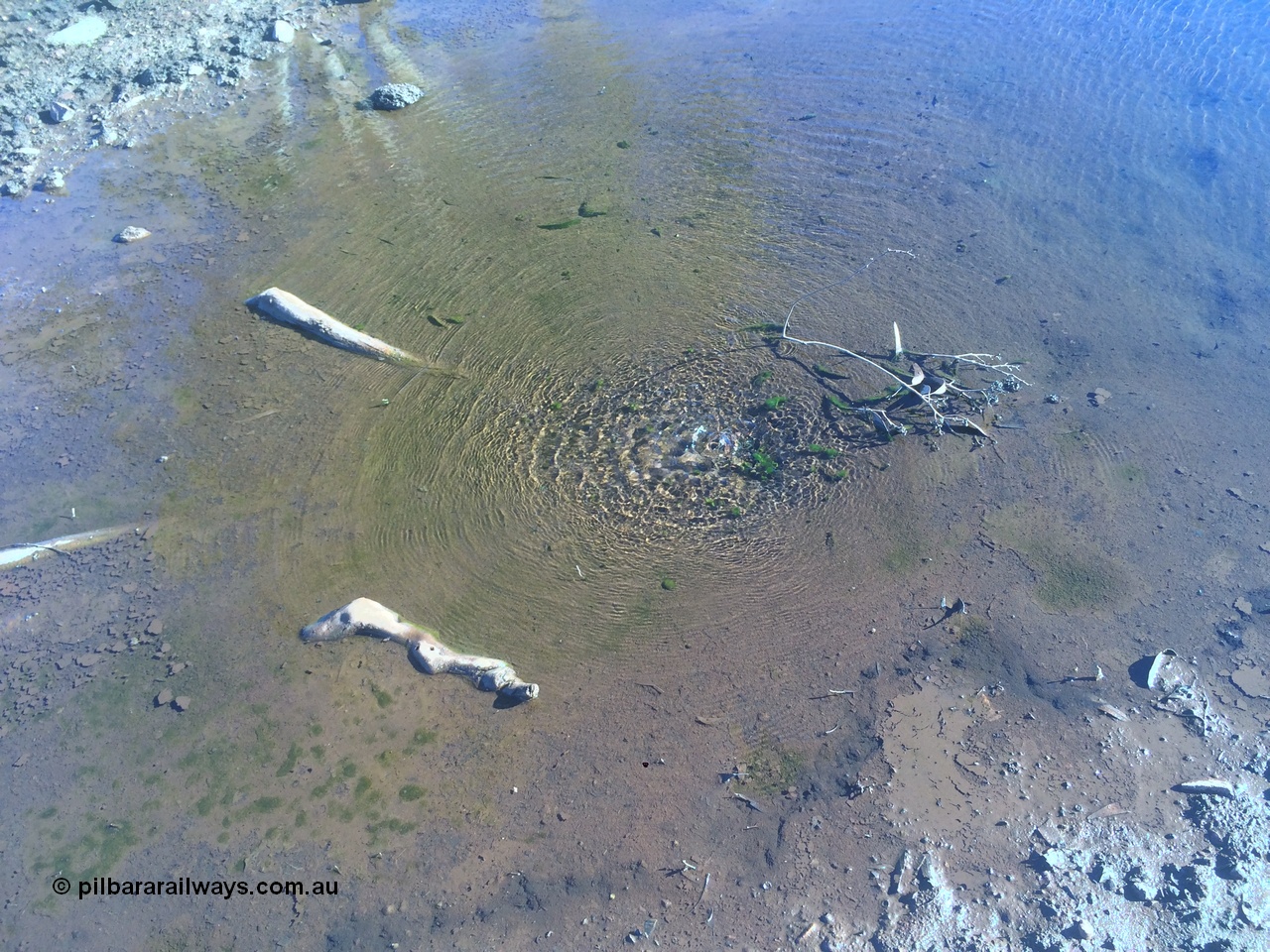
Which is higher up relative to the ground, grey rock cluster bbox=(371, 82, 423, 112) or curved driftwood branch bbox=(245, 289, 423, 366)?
grey rock cluster bbox=(371, 82, 423, 112)

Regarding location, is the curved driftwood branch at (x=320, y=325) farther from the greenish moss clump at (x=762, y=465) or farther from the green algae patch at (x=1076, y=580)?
the green algae patch at (x=1076, y=580)

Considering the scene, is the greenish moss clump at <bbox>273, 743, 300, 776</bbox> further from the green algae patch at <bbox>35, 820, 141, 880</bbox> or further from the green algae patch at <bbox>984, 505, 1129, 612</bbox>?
the green algae patch at <bbox>984, 505, 1129, 612</bbox>

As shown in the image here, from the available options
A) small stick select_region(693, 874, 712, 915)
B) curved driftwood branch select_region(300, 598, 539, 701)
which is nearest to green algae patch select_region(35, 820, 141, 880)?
curved driftwood branch select_region(300, 598, 539, 701)

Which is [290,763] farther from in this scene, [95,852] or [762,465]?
[762,465]

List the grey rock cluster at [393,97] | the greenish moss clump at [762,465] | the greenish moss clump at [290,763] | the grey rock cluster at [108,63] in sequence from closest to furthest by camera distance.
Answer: the greenish moss clump at [290,763] < the greenish moss clump at [762,465] < the grey rock cluster at [108,63] < the grey rock cluster at [393,97]

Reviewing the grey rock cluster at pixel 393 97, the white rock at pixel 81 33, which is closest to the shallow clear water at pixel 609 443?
the grey rock cluster at pixel 393 97

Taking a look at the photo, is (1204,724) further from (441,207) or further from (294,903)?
(441,207)

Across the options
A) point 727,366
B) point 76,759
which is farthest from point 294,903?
point 727,366
